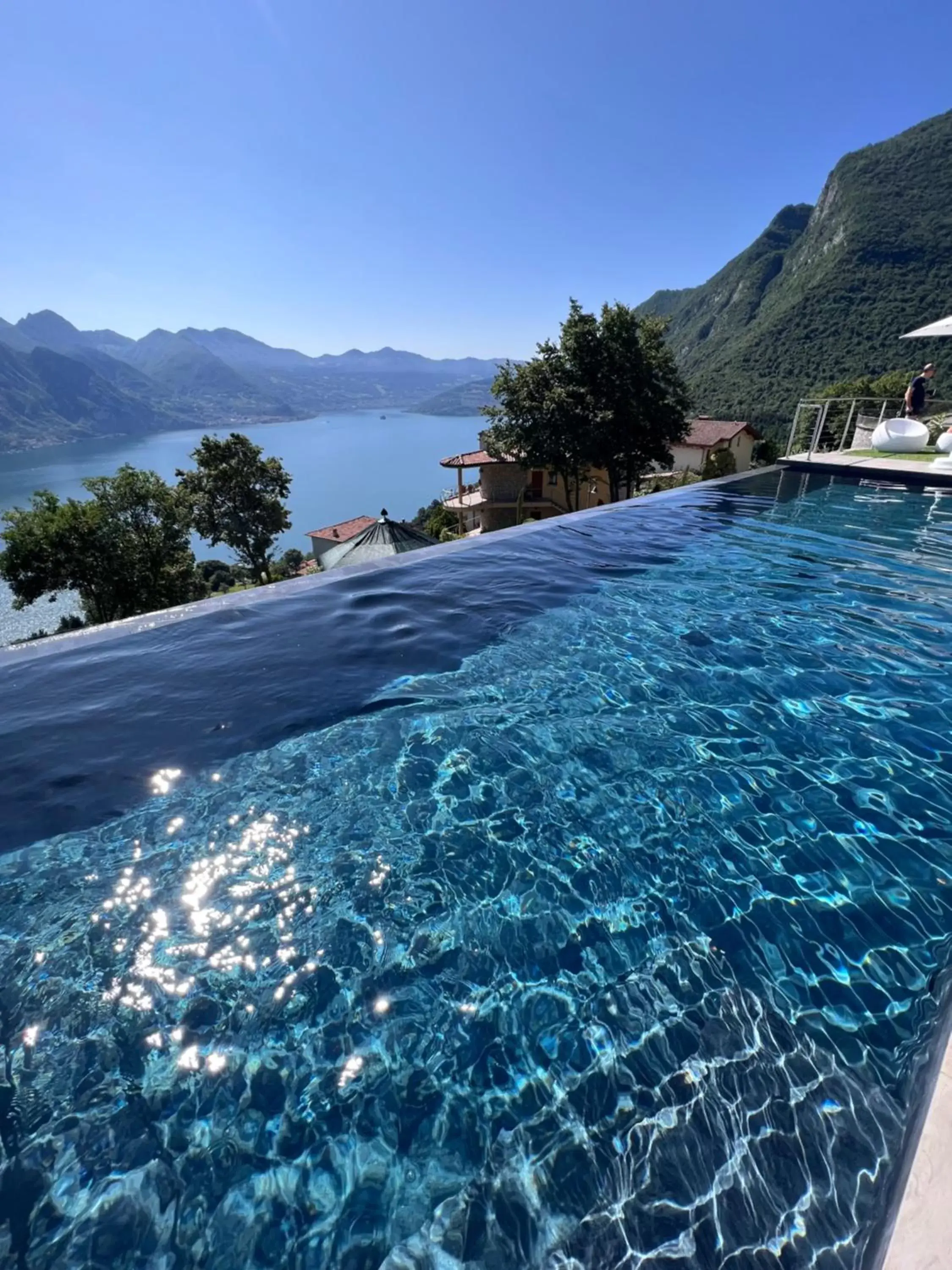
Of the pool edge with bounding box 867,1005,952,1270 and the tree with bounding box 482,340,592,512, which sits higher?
the tree with bounding box 482,340,592,512

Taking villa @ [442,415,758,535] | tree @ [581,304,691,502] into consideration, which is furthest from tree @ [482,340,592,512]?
villa @ [442,415,758,535]

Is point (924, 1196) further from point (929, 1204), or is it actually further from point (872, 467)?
point (872, 467)

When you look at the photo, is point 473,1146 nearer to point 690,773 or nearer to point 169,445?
point 690,773

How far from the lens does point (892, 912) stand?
103 inches

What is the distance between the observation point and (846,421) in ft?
46.8

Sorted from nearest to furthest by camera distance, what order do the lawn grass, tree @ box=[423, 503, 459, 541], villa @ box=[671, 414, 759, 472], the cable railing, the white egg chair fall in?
the lawn grass → the white egg chair → the cable railing → tree @ box=[423, 503, 459, 541] → villa @ box=[671, 414, 759, 472]

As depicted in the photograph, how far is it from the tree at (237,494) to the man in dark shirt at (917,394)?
23.1m

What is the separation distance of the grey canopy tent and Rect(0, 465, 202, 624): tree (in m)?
10.1

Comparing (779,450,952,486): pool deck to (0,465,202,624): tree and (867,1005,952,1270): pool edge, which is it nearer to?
(867,1005,952,1270): pool edge

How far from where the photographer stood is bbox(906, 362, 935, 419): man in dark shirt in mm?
11594

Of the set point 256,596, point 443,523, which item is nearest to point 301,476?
point 443,523

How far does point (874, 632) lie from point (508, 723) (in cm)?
367

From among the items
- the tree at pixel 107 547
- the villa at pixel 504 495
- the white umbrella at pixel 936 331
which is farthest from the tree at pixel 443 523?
the white umbrella at pixel 936 331

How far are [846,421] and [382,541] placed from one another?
12.3m
